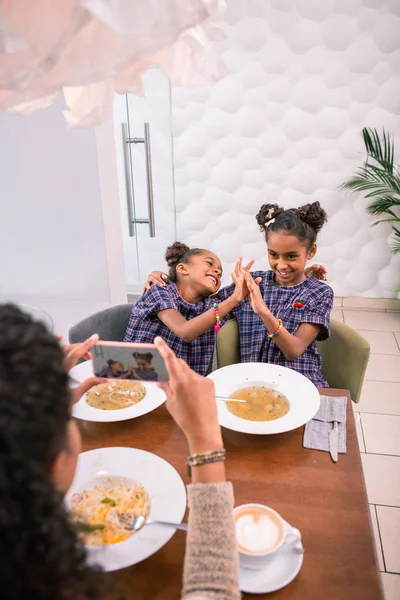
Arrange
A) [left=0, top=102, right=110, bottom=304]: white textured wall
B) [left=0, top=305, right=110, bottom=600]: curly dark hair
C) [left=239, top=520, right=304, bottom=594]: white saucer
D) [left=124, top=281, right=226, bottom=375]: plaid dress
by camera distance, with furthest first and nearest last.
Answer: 1. [left=0, top=102, right=110, bottom=304]: white textured wall
2. [left=124, top=281, right=226, bottom=375]: plaid dress
3. [left=239, top=520, right=304, bottom=594]: white saucer
4. [left=0, top=305, right=110, bottom=600]: curly dark hair

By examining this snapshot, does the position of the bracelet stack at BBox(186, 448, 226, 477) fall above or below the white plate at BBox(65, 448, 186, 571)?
above

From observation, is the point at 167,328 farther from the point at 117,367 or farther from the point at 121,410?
the point at 117,367

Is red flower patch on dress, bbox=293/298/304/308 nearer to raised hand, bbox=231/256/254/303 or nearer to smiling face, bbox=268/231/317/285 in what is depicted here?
smiling face, bbox=268/231/317/285

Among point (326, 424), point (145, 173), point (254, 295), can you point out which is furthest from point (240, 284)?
point (145, 173)

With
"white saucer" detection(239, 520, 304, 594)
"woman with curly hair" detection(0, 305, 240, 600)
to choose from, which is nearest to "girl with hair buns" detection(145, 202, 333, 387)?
"white saucer" detection(239, 520, 304, 594)

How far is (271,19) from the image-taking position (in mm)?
3561

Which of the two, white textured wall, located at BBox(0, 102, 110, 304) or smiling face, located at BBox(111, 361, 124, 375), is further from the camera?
white textured wall, located at BBox(0, 102, 110, 304)

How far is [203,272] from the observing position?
2053mm

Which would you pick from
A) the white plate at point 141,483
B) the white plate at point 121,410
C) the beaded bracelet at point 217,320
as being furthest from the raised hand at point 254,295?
the white plate at point 141,483

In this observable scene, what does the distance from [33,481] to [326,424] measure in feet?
3.28

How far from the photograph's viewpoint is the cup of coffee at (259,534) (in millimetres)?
894

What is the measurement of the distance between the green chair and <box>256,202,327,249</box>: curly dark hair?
39cm

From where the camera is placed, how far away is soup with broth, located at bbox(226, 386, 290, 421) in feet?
4.45

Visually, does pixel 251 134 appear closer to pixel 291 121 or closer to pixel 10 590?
pixel 291 121
